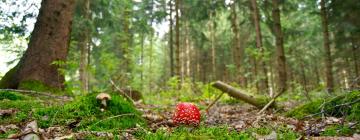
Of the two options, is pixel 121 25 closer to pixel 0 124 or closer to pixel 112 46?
pixel 112 46

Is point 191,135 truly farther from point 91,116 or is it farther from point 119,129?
point 91,116

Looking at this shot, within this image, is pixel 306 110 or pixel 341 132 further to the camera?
pixel 306 110

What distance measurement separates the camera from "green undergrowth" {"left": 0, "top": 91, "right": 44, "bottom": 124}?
12.8 feet

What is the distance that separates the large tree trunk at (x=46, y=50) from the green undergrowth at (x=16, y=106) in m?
1.53

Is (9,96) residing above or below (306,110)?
above

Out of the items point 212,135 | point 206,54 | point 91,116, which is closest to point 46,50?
point 91,116

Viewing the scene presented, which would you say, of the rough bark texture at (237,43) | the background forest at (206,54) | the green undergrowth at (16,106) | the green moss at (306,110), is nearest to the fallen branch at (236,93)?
the background forest at (206,54)

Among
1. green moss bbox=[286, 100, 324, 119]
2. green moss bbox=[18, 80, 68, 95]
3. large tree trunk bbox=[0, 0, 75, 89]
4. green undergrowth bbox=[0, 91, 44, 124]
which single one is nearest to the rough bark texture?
large tree trunk bbox=[0, 0, 75, 89]

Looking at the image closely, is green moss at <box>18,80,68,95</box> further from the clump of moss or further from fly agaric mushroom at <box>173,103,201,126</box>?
fly agaric mushroom at <box>173,103,201,126</box>

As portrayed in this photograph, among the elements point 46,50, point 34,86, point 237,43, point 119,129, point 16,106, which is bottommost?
point 119,129

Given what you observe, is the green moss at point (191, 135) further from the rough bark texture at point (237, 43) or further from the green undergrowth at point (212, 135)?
the rough bark texture at point (237, 43)

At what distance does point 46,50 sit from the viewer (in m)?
7.48

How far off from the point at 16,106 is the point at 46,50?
2.98 meters

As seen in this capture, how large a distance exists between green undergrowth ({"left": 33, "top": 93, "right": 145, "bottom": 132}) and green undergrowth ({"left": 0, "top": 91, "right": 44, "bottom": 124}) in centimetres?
19
